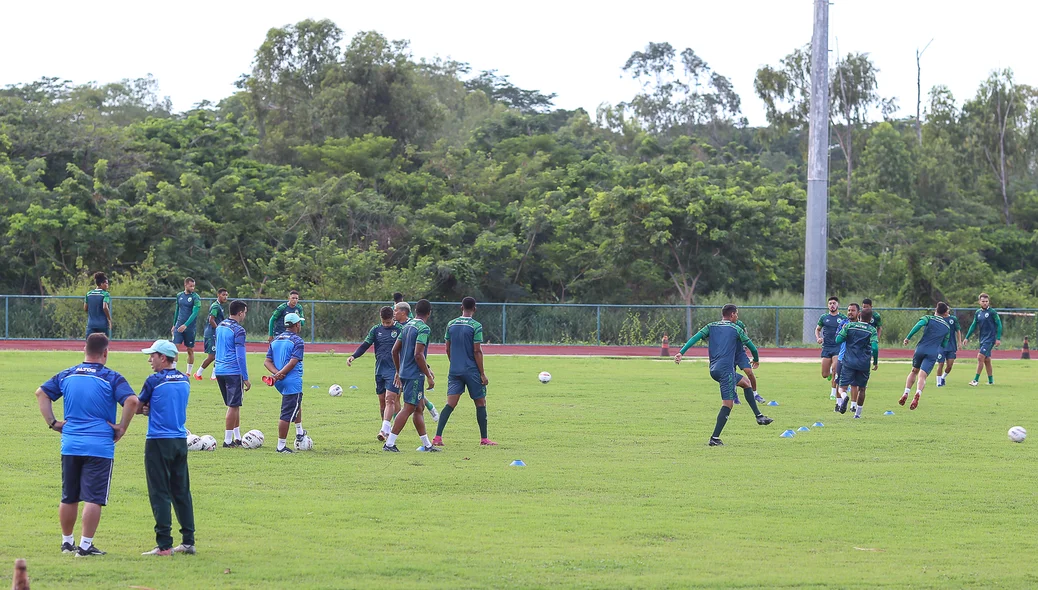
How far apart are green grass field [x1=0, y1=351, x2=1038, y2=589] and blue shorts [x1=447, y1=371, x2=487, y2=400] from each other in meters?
0.74

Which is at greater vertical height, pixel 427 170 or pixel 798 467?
pixel 427 170

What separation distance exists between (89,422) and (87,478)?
424 millimetres

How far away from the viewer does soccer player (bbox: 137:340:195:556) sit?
912 cm

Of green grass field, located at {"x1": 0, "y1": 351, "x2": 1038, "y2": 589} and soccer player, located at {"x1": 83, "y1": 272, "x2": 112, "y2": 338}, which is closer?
green grass field, located at {"x1": 0, "y1": 351, "x2": 1038, "y2": 589}

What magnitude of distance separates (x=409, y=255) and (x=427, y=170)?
6397 mm

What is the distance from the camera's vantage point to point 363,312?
40.9 meters

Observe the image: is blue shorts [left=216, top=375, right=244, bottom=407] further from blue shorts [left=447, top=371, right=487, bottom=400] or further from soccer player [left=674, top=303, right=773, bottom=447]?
soccer player [left=674, top=303, right=773, bottom=447]

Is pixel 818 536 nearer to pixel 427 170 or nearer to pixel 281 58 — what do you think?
pixel 427 170

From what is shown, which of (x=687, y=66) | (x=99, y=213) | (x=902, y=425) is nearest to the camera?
(x=902, y=425)

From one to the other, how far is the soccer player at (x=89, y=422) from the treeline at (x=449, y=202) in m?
34.1

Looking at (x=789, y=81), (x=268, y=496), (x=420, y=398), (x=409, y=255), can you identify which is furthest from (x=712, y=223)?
(x=268, y=496)

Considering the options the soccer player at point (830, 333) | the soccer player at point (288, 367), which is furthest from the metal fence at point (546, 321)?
the soccer player at point (288, 367)

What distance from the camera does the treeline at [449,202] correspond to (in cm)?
4525

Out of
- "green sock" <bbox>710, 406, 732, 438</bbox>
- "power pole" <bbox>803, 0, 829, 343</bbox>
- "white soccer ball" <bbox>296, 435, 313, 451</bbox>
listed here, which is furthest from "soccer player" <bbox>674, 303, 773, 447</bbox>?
"power pole" <bbox>803, 0, 829, 343</bbox>
